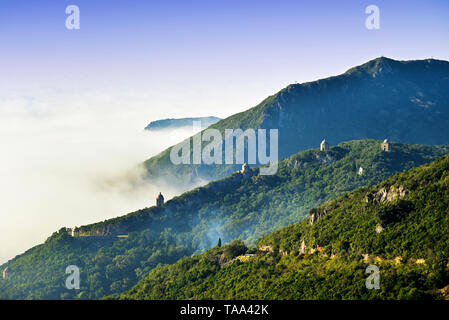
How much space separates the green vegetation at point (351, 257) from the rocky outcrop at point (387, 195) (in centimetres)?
23

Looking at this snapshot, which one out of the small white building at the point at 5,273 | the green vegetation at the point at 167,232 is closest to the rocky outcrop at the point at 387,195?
the green vegetation at the point at 167,232

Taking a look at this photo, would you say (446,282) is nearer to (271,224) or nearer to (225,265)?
(225,265)

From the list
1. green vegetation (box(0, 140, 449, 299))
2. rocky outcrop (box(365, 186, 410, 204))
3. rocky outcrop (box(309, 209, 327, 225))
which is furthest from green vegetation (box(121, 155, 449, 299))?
green vegetation (box(0, 140, 449, 299))

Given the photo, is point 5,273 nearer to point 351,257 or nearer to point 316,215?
point 316,215

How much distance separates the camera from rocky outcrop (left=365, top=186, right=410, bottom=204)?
9187 centimetres

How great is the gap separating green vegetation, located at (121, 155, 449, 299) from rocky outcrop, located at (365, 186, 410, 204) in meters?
0.23

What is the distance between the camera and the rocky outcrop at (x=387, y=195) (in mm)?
91869

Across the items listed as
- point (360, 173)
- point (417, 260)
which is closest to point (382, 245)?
point (417, 260)

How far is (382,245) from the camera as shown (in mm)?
77812

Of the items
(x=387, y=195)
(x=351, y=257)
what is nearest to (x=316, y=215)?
(x=387, y=195)

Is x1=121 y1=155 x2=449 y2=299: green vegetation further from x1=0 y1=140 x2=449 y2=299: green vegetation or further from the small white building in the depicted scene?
the small white building

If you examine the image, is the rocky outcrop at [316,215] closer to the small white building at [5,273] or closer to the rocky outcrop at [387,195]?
the rocky outcrop at [387,195]

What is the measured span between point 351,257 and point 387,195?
2025cm
